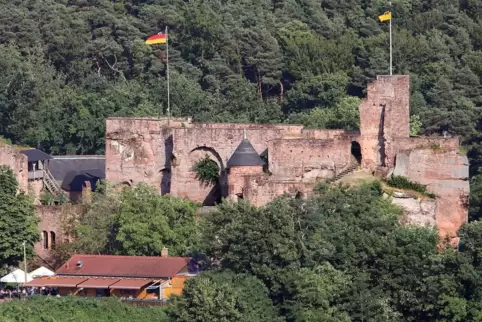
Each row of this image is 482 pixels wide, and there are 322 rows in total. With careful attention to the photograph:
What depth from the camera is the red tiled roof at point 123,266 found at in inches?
2874

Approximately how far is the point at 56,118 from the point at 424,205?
1278 inches

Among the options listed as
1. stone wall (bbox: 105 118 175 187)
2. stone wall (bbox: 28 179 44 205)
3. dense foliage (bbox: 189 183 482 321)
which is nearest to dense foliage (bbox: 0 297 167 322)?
dense foliage (bbox: 189 183 482 321)

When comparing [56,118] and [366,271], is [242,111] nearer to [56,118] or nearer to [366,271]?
[56,118]

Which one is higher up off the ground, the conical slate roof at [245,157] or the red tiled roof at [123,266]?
the conical slate roof at [245,157]

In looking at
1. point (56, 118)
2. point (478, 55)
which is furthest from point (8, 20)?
point (478, 55)

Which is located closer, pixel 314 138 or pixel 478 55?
pixel 314 138

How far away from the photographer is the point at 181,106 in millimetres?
104375

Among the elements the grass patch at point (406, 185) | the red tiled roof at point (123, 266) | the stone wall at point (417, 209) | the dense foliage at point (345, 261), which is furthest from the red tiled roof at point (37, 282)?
A: the grass patch at point (406, 185)

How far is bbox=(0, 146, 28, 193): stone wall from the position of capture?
81562 millimetres

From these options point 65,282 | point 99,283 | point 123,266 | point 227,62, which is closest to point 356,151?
point 123,266

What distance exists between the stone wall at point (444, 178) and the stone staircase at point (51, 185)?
627 inches

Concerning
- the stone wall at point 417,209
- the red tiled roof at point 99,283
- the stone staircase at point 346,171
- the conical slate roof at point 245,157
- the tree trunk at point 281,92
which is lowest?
the red tiled roof at point 99,283

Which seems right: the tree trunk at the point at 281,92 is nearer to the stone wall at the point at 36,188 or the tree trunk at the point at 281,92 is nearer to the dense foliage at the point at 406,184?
the stone wall at the point at 36,188

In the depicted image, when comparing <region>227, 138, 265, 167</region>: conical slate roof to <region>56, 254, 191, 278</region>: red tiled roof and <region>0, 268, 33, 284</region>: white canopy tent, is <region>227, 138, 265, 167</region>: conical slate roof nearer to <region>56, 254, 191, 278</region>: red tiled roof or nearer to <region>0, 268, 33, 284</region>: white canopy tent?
<region>56, 254, 191, 278</region>: red tiled roof
